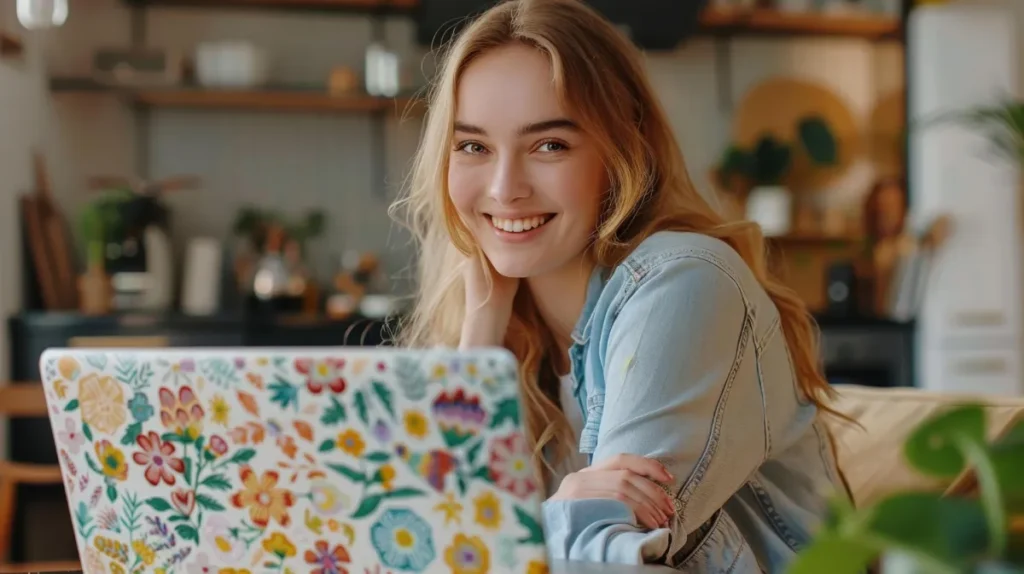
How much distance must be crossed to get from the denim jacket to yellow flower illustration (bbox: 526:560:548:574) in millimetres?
288

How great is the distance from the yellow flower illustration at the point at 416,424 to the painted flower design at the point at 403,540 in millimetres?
51

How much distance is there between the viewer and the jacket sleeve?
99cm

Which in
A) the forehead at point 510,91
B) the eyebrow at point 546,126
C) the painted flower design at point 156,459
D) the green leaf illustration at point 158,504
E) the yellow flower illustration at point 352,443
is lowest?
the green leaf illustration at point 158,504

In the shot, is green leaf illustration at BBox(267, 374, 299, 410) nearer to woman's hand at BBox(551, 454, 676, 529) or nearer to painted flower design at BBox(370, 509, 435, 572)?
painted flower design at BBox(370, 509, 435, 572)

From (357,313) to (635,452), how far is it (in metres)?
2.93

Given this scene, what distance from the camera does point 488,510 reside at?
0.56 meters

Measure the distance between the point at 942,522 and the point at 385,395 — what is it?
0.92 feet

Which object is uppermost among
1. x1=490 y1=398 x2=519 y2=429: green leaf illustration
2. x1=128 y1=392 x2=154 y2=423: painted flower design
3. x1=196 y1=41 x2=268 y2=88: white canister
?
x1=196 y1=41 x2=268 y2=88: white canister

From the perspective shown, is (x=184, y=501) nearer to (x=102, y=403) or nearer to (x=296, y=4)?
(x=102, y=403)

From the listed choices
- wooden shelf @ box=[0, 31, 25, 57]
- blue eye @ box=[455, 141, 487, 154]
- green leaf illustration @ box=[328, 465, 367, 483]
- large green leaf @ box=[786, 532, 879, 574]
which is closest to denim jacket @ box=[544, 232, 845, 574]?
blue eye @ box=[455, 141, 487, 154]

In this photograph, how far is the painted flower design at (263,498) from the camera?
60 cm

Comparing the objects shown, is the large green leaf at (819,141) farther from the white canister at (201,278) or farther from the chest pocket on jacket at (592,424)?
the chest pocket on jacket at (592,424)

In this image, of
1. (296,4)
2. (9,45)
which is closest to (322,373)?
(9,45)

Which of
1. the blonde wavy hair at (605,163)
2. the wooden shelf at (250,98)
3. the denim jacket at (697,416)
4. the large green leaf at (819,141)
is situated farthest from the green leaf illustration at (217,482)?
the large green leaf at (819,141)
